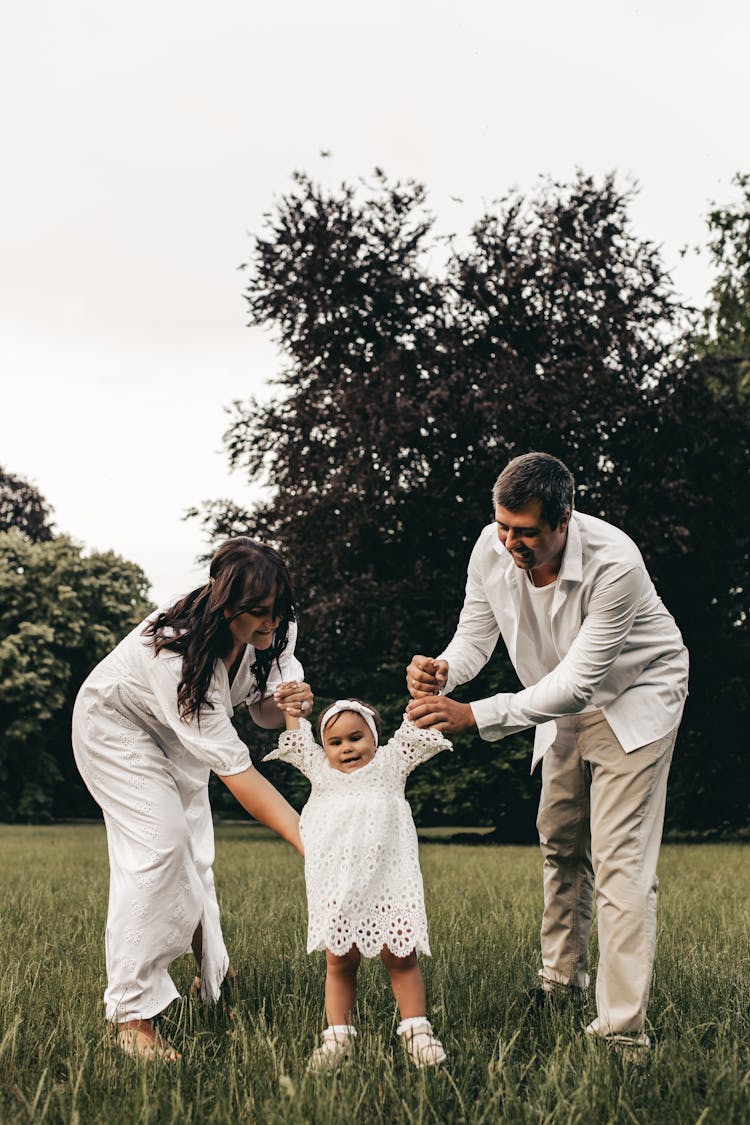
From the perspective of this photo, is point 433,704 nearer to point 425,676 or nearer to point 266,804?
point 425,676

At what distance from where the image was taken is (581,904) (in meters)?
5.31

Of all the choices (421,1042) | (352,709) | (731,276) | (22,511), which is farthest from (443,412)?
(22,511)

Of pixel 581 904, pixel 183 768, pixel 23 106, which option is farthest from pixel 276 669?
pixel 23 106

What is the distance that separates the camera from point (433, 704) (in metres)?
4.33

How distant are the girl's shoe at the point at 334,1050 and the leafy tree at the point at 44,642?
3050cm

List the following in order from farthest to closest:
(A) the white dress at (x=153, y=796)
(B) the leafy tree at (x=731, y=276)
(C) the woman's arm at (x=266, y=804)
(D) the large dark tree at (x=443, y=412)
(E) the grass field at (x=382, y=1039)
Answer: (B) the leafy tree at (x=731, y=276) < (D) the large dark tree at (x=443, y=412) < (A) the white dress at (x=153, y=796) < (C) the woman's arm at (x=266, y=804) < (E) the grass field at (x=382, y=1039)

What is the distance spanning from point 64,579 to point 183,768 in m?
32.1

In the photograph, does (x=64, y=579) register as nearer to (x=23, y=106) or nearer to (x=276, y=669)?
(x=23, y=106)

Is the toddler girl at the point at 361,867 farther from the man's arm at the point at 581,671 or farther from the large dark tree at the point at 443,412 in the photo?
the large dark tree at the point at 443,412

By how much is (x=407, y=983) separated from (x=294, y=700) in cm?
114

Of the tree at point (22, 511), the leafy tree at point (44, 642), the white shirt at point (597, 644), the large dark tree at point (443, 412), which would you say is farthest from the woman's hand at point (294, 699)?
the tree at point (22, 511)

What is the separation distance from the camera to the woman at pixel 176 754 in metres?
4.35

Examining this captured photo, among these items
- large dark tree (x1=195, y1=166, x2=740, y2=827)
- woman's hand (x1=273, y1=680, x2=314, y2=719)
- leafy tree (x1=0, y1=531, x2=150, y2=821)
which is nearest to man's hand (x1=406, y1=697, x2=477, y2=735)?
woman's hand (x1=273, y1=680, x2=314, y2=719)

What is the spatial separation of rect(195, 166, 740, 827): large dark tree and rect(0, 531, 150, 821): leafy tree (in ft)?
53.6
